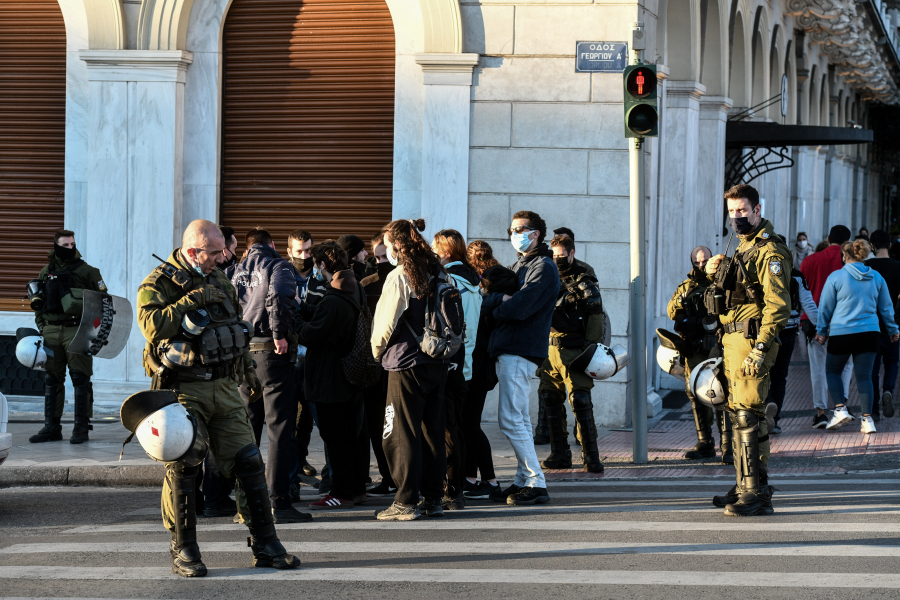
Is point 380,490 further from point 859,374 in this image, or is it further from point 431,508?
point 859,374

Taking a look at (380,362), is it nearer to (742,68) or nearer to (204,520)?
(204,520)

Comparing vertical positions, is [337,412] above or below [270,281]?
below

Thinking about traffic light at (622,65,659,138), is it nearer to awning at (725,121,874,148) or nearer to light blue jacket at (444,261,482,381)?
light blue jacket at (444,261,482,381)

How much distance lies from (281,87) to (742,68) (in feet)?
35.4

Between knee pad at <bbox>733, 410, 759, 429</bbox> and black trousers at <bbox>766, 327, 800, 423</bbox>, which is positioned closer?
knee pad at <bbox>733, 410, 759, 429</bbox>

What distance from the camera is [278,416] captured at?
7.09 meters

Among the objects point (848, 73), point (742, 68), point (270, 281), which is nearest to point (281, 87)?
point (270, 281)

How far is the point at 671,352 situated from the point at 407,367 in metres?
3.41

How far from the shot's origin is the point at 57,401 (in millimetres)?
10156

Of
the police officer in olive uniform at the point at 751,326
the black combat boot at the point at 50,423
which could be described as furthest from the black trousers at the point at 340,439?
the black combat boot at the point at 50,423

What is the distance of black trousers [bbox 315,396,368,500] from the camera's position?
745cm

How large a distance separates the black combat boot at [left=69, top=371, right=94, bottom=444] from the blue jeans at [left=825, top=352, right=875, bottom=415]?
7.35 meters

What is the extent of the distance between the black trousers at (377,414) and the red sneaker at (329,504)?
0.42 m

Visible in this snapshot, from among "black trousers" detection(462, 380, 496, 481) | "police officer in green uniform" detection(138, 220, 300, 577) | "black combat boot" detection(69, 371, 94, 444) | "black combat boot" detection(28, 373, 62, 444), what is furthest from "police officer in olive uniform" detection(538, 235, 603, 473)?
"black combat boot" detection(28, 373, 62, 444)
